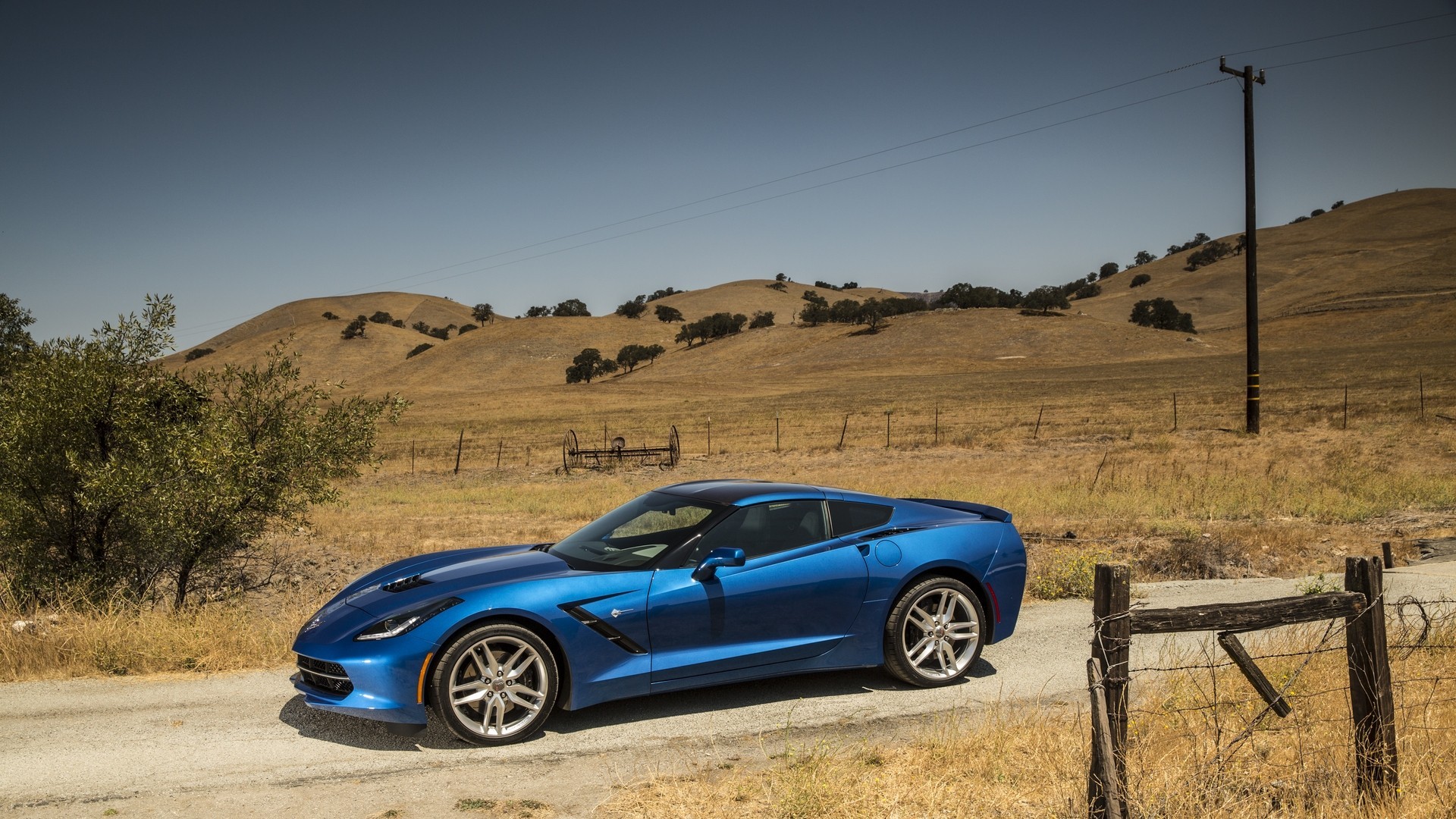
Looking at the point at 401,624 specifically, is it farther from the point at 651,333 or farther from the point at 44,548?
the point at 651,333

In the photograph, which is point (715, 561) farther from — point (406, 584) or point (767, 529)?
point (406, 584)

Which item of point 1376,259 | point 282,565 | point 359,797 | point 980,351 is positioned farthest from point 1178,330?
point 359,797

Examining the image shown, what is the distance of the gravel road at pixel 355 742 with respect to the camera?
15.2ft

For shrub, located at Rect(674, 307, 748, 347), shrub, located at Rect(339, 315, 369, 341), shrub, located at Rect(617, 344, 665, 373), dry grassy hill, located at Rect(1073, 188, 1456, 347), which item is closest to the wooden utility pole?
dry grassy hill, located at Rect(1073, 188, 1456, 347)

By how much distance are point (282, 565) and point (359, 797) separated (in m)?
11.7

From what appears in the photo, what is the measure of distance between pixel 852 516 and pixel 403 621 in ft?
9.50

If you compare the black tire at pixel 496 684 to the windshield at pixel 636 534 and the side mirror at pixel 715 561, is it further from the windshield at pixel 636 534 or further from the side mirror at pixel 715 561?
the side mirror at pixel 715 561

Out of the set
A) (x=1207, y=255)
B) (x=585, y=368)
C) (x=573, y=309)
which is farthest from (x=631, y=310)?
Answer: (x=1207, y=255)

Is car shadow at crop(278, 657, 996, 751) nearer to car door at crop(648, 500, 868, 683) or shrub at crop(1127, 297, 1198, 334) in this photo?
car door at crop(648, 500, 868, 683)

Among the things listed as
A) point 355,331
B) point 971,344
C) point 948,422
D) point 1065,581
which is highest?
point 355,331

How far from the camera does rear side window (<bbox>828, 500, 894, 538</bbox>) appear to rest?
6466mm

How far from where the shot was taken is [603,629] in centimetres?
561

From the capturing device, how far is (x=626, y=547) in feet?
21.2

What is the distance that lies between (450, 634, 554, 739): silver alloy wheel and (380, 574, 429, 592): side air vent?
25.3 inches
